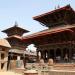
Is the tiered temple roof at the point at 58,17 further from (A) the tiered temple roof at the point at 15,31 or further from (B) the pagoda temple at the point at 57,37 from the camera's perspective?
(A) the tiered temple roof at the point at 15,31

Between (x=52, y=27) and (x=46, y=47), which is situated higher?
(x=52, y=27)

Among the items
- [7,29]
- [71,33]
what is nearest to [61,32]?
[71,33]

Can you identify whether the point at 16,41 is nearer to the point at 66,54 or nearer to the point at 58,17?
the point at 58,17

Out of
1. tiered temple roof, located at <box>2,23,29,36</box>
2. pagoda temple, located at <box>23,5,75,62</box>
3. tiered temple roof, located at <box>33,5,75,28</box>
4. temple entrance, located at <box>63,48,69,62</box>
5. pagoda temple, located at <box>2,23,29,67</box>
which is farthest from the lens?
tiered temple roof, located at <box>2,23,29,36</box>

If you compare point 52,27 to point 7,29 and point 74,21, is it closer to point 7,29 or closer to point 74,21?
point 74,21

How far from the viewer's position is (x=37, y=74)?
16.7 meters

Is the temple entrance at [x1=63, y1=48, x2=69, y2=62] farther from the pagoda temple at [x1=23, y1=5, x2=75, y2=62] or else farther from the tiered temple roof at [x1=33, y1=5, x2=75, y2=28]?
the tiered temple roof at [x1=33, y1=5, x2=75, y2=28]

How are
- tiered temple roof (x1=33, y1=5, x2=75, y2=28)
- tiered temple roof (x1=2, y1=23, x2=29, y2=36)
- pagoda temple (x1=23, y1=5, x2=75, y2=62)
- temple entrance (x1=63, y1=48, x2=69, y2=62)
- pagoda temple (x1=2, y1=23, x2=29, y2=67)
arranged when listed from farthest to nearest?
tiered temple roof (x1=2, y1=23, x2=29, y2=36)
pagoda temple (x1=2, y1=23, x2=29, y2=67)
tiered temple roof (x1=33, y1=5, x2=75, y2=28)
pagoda temple (x1=23, y1=5, x2=75, y2=62)
temple entrance (x1=63, y1=48, x2=69, y2=62)

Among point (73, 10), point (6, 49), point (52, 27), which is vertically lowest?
point (6, 49)

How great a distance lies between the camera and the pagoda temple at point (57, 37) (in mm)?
25125

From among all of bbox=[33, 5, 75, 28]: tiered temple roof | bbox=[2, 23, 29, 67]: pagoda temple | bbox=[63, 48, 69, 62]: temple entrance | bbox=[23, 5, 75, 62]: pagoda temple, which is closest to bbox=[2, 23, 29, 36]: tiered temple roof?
bbox=[2, 23, 29, 67]: pagoda temple

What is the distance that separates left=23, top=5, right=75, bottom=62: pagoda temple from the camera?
2512 centimetres

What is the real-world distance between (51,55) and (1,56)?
25.2 ft

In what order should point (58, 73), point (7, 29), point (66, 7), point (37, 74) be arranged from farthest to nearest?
1. point (7, 29)
2. point (66, 7)
3. point (37, 74)
4. point (58, 73)
